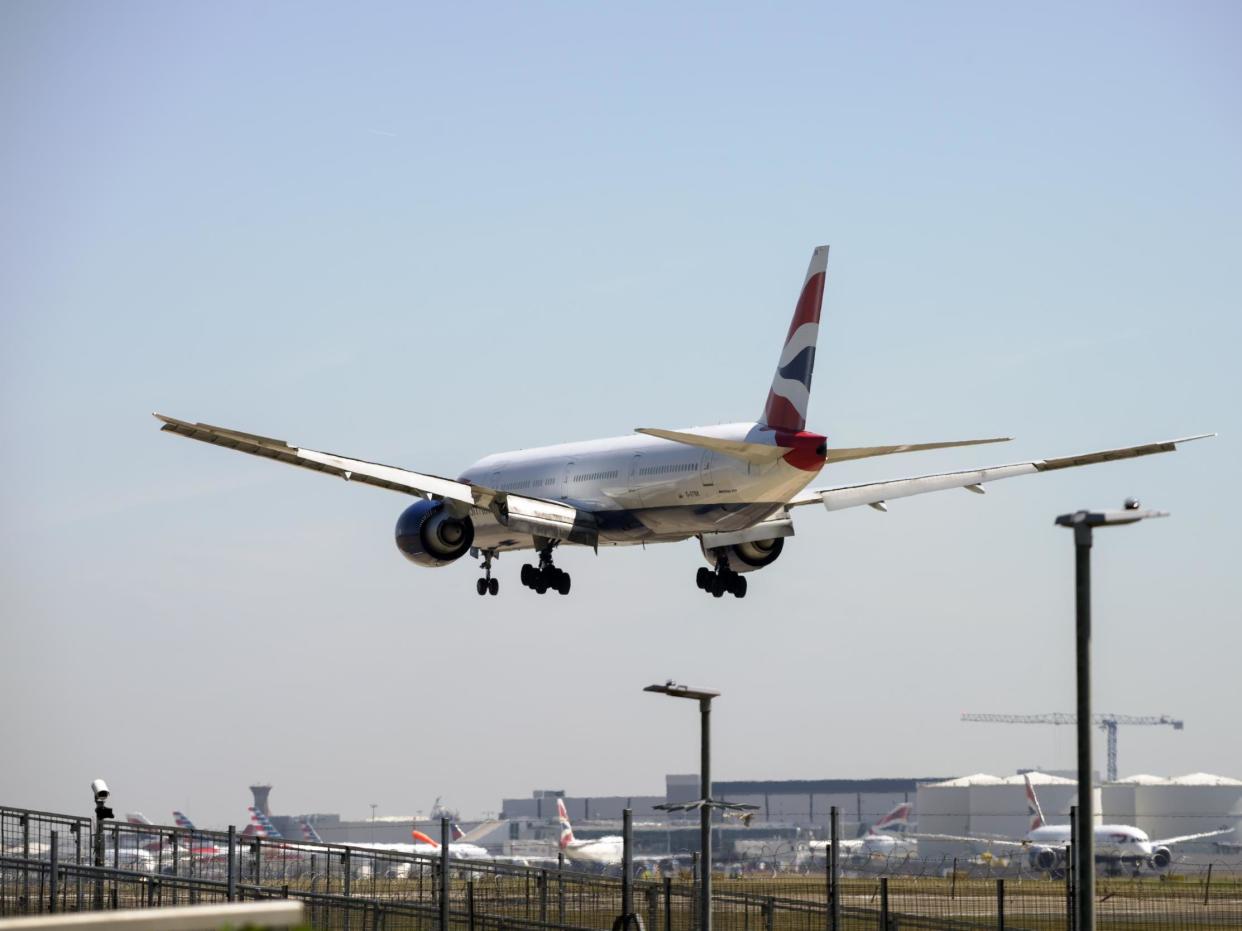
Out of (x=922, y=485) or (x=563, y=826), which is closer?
(x=922, y=485)

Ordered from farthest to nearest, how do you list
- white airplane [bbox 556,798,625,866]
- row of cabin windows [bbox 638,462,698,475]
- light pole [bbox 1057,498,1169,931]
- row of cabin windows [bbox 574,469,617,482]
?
white airplane [bbox 556,798,625,866] < row of cabin windows [bbox 574,469,617,482] < row of cabin windows [bbox 638,462,698,475] < light pole [bbox 1057,498,1169,931]

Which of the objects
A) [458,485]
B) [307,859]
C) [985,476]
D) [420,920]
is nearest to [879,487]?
[985,476]

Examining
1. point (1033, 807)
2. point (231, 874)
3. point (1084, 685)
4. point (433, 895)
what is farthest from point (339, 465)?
point (1033, 807)

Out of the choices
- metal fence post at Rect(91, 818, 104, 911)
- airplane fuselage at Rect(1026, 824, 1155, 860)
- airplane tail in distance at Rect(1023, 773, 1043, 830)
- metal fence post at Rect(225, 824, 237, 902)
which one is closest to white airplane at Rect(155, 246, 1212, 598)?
metal fence post at Rect(91, 818, 104, 911)

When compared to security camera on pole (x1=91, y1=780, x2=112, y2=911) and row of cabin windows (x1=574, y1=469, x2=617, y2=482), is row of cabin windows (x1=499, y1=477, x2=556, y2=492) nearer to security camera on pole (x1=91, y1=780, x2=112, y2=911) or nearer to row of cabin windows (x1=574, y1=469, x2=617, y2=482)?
row of cabin windows (x1=574, y1=469, x2=617, y2=482)

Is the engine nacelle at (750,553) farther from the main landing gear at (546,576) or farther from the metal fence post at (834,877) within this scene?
the metal fence post at (834,877)

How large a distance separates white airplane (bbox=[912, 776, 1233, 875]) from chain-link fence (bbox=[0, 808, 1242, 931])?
1029 inches

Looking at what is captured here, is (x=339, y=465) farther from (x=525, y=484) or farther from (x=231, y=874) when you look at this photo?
(x=231, y=874)

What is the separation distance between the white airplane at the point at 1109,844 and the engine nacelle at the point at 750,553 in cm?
1865

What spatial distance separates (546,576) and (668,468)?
7.19 meters

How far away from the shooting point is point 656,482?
58.7 metres

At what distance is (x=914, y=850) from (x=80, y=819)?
3613 inches

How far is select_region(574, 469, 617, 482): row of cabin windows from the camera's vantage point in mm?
60719

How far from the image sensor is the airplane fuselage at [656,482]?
55219 mm
